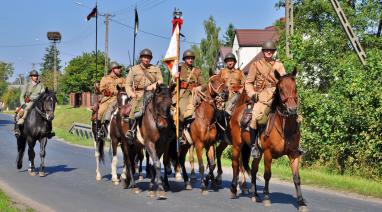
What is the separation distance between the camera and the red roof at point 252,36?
84438mm

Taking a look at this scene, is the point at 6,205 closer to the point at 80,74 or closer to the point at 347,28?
the point at 347,28

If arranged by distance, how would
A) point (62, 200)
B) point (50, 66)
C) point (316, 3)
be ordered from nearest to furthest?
point (62, 200)
point (316, 3)
point (50, 66)

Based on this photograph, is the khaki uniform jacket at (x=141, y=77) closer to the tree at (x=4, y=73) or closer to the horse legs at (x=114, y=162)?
the horse legs at (x=114, y=162)

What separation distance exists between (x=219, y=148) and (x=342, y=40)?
20936 millimetres

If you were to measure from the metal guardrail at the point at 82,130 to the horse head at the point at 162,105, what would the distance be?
24.5m

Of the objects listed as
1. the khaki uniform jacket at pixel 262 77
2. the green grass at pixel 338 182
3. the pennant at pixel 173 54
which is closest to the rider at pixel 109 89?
the pennant at pixel 173 54

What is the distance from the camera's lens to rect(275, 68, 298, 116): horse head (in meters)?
11.0

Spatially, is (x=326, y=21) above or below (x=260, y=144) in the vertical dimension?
above

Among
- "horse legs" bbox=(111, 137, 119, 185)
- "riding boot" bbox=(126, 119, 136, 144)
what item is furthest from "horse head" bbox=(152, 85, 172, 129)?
"horse legs" bbox=(111, 137, 119, 185)

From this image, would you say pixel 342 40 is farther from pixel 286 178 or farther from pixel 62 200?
pixel 62 200

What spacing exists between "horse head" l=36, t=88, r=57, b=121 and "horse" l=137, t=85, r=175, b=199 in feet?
15.7

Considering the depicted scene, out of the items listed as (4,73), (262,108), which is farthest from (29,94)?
(4,73)

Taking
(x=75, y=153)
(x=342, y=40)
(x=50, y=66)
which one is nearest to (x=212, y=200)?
(x=75, y=153)

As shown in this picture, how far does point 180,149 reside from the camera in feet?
50.8
